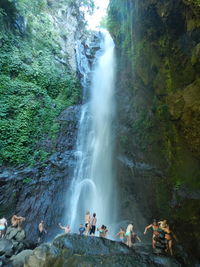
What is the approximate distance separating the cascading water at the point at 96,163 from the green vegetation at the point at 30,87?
7.57 ft

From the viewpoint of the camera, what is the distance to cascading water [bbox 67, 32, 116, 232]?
12.6m

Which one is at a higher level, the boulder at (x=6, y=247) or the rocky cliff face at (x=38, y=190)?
the rocky cliff face at (x=38, y=190)

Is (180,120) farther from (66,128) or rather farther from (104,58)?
(104,58)

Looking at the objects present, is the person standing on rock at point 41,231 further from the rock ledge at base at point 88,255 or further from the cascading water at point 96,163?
the rock ledge at base at point 88,255

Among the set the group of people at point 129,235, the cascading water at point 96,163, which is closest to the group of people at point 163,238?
the group of people at point 129,235

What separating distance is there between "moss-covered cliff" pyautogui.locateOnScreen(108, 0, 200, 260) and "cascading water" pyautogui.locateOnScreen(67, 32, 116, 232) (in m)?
1.14

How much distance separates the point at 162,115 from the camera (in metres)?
10.8

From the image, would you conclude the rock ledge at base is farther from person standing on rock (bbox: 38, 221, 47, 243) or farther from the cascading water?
the cascading water

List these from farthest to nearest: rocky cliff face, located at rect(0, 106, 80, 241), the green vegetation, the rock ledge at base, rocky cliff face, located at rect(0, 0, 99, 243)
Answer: the green vegetation, rocky cliff face, located at rect(0, 0, 99, 243), rocky cliff face, located at rect(0, 106, 80, 241), the rock ledge at base

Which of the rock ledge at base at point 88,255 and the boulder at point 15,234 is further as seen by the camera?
the boulder at point 15,234

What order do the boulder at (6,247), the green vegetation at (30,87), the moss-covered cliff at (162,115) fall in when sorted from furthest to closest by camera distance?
the green vegetation at (30,87) → the moss-covered cliff at (162,115) → the boulder at (6,247)

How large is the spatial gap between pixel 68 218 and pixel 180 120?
879cm

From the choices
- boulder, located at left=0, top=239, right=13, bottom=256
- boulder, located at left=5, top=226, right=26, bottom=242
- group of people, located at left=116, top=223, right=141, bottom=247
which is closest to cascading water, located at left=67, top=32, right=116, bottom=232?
group of people, located at left=116, top=223, right=141, bottom=247

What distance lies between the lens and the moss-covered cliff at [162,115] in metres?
8.71
